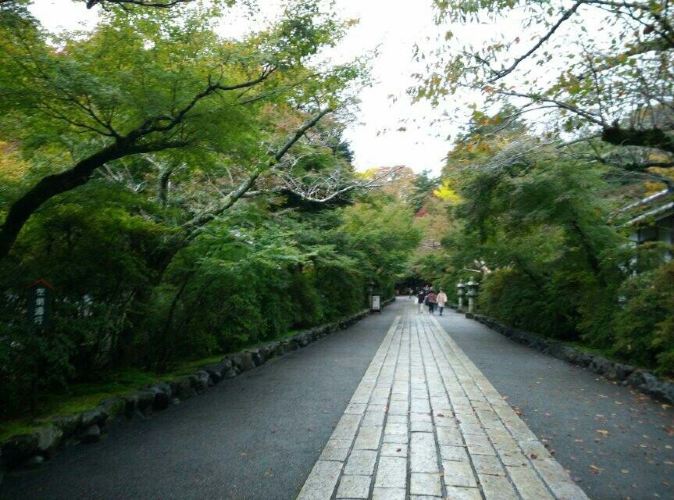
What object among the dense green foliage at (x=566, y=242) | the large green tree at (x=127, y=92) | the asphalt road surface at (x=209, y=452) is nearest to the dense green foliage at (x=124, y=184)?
the large green tree at (x=127, y=92)

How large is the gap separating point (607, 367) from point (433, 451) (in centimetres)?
629

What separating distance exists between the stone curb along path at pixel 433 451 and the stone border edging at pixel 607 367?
238cm

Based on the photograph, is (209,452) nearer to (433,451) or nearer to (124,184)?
(433,451)

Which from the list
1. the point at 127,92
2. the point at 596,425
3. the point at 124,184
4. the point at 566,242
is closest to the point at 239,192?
the point at 124,184

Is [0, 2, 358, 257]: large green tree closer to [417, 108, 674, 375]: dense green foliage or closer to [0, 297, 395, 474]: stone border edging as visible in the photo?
[0, 297, 395, 474]: stone border edging

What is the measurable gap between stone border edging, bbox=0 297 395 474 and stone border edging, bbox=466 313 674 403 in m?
6.91

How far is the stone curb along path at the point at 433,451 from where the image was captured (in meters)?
3.95

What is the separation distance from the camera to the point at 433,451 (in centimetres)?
484

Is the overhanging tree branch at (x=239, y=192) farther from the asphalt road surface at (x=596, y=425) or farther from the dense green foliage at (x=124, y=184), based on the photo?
the asphalt road surface at (x=596, y=425)

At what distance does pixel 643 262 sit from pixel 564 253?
244 centimetres

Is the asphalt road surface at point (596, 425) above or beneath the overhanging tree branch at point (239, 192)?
beneath

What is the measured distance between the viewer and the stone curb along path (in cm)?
395

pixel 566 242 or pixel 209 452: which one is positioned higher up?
pixel 566 242

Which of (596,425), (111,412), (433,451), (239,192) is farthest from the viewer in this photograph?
(239,192)
